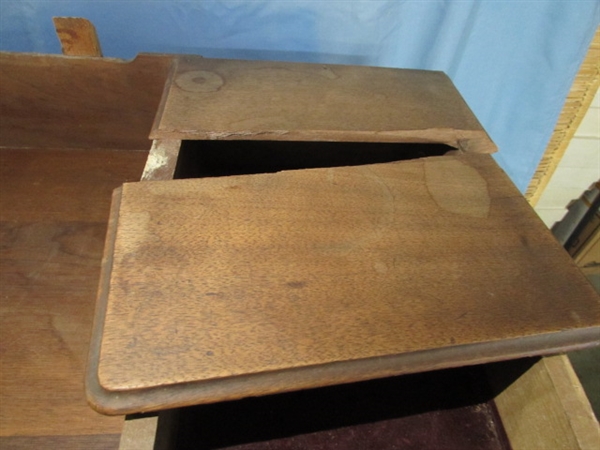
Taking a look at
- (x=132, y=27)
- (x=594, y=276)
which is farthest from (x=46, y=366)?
(x=594, y=276)

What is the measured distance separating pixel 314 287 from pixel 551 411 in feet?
1.29

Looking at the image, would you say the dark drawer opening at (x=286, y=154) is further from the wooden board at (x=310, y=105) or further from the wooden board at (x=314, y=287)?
the wooden board at (x=314, y=287)

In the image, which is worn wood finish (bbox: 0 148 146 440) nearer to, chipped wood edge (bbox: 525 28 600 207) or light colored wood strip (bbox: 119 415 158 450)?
light colored wood strip (bbox: 119 415 158 450)

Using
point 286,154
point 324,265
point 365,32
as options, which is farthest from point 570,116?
point 324,265

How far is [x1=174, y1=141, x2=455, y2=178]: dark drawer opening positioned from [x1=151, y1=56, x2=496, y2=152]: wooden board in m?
0.08

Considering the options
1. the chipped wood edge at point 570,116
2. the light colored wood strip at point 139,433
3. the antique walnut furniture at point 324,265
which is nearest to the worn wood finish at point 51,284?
the antique walnut furniture at point 324,265

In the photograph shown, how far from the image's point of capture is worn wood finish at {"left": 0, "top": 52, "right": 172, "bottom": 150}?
0.81 metres

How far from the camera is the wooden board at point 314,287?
0.42m

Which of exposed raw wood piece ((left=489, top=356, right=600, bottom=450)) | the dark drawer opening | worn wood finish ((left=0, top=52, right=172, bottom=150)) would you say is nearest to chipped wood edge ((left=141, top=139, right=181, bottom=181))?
the dark drawer opening

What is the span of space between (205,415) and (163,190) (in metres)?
0.39

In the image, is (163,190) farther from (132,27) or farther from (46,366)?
(132,27)

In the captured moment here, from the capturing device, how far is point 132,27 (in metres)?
0.92

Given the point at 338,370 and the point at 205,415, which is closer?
the point at 338,370

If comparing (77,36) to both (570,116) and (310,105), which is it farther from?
(570,116)
